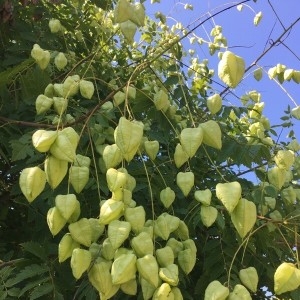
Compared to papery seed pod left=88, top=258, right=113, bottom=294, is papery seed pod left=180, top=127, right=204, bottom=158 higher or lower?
higher

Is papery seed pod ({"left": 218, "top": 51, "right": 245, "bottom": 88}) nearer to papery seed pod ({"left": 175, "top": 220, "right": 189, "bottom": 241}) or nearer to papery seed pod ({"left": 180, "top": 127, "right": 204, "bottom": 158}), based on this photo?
papery seed pod ({"left": 180, "top": 127, "right": 204, "bottom": 158})

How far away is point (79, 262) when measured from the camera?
1.38 meters

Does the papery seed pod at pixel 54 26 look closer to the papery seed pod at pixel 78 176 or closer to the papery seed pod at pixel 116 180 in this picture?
the papery seed pod at pixel 78 176

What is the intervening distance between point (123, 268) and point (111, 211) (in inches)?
6.0

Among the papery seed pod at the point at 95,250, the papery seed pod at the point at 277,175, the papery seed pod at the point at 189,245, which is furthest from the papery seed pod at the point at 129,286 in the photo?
the papery seed pod at the point at 277,175

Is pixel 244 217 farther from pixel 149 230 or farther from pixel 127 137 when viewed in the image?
pixel 127 137

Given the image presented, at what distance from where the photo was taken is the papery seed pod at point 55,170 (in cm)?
142

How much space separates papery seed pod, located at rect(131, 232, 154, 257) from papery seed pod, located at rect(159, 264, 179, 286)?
58mm

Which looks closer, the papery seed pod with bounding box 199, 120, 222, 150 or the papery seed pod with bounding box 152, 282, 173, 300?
the papery seed pod with bounding box 152, 282, 173, 300

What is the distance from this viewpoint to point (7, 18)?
2.89 meters

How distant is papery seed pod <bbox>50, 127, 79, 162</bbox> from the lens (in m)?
1.38

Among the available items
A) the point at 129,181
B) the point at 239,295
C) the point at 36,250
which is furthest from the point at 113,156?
the point at 36,250

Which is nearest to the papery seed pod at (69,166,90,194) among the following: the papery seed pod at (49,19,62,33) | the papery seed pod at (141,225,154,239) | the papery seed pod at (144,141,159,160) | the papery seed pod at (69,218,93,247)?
the papery seed pod at (69,218,93,247)

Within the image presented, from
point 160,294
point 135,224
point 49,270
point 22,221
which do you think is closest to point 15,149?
point 49,270
